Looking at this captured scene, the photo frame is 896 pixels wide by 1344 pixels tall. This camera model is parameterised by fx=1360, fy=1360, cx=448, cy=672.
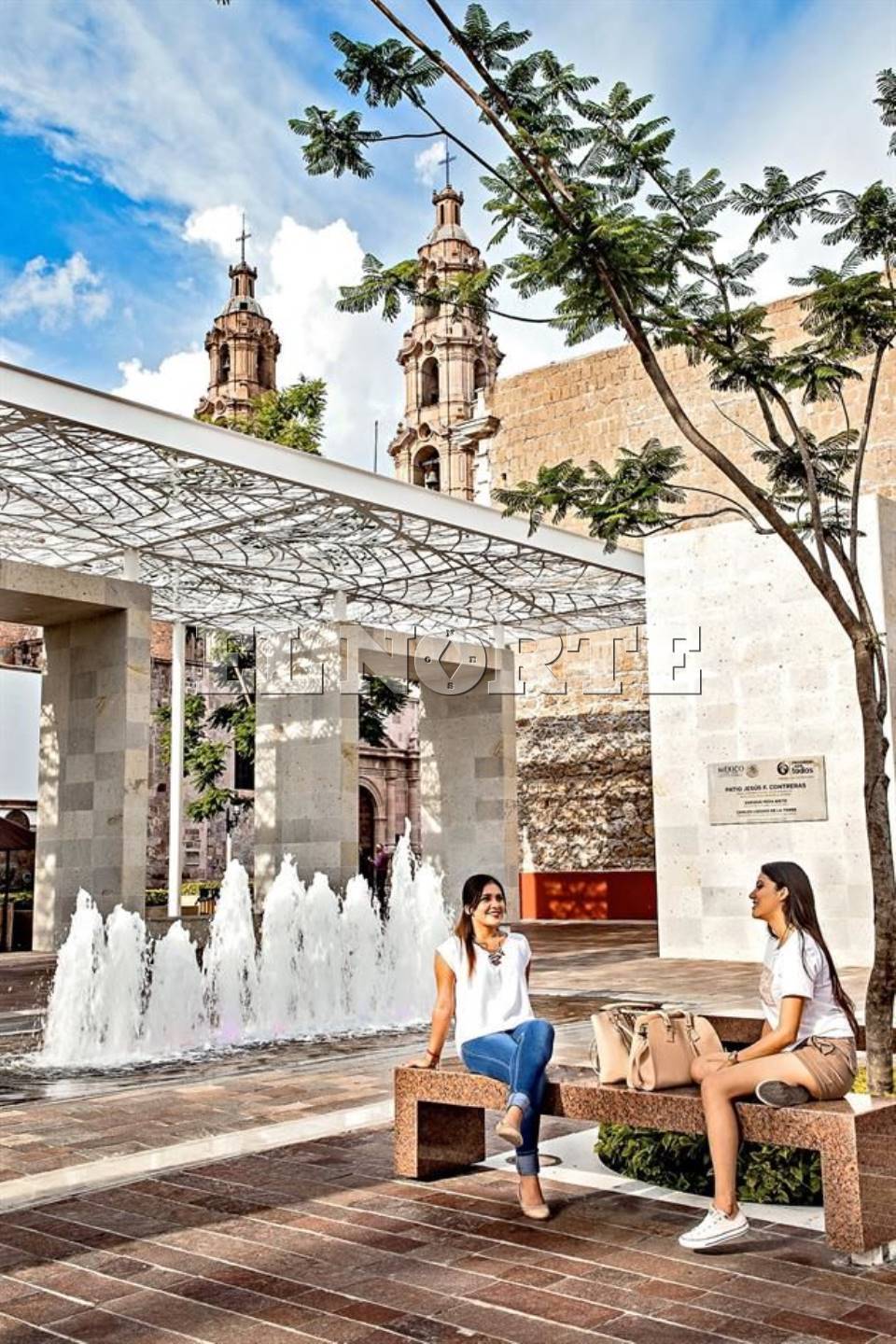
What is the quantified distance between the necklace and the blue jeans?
0.90 feet

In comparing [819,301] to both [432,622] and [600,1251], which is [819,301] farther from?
[432,622]

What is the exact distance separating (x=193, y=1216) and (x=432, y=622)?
20.2m

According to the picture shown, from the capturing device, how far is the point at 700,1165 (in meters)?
5.07

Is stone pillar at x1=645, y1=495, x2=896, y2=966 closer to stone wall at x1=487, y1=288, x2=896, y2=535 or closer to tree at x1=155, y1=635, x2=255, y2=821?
stone wall at x1=487, y1=288, x2=896, y2=535

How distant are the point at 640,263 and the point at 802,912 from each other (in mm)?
2740

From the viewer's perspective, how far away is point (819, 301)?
6129 millimetres

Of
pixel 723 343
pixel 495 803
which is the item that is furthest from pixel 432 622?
pixel 723 343

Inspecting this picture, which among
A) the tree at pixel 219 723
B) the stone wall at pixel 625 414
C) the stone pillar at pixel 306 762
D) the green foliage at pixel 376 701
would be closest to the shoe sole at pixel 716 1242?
the stone pillar at pixel 306 762

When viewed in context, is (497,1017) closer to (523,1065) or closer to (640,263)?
(523,1065)

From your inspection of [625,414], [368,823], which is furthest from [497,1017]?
[368,823]

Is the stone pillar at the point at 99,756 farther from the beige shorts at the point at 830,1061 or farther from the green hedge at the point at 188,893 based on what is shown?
the beige shorts at the point at 830,1061

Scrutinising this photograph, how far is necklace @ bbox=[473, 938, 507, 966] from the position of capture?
516 centimetres

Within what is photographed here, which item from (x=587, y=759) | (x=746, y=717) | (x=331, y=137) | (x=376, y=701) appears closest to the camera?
(x=331, y=137)

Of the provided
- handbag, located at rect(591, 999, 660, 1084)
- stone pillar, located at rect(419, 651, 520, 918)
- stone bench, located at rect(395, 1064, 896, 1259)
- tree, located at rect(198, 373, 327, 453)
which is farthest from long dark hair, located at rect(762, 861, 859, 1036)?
tree, located at rect(198, 373, 327, 453)
